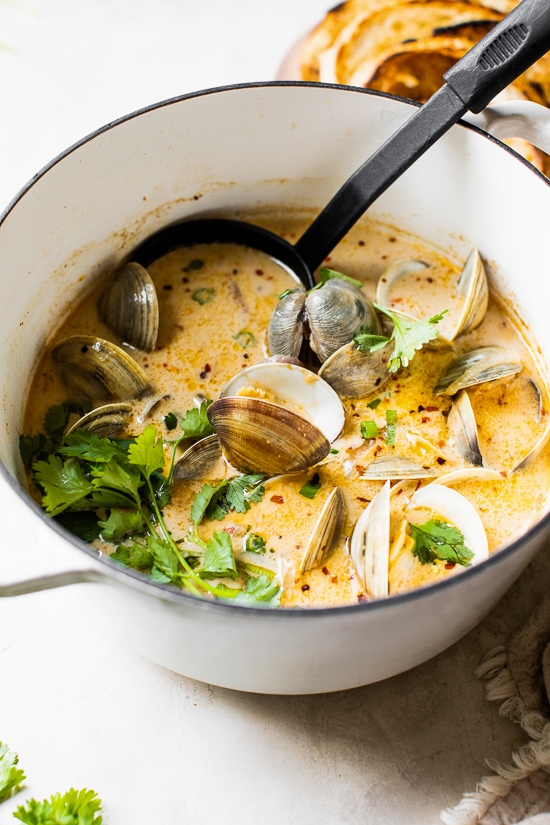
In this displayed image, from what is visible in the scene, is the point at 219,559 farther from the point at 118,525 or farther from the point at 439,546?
the point at 439,546

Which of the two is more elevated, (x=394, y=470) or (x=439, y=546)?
(x=394, y=470)

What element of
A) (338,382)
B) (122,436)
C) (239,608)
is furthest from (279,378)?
(239,608)

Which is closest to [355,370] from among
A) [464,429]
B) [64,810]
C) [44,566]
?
[464,429]

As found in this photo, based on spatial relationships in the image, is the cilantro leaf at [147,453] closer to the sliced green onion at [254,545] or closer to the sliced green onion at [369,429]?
the sliced green onion at [254,545]

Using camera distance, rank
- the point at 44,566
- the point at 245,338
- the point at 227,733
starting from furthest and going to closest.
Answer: the point at 245,338 < the point at 227,733 < the point at 44,566

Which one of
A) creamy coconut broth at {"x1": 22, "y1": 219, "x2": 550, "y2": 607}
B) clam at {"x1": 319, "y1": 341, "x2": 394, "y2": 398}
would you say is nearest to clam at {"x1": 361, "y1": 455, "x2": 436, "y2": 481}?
creamy coconut broth at {"x1": 22, "y1": 219, "x2": 550, "y2": 607}

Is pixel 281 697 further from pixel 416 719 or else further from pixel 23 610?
pixel 23 610

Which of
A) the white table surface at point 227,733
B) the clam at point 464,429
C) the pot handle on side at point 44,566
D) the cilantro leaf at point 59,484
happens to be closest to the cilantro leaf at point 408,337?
the clam at point 464,429
